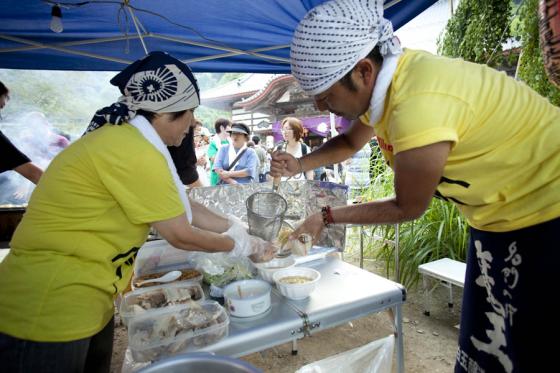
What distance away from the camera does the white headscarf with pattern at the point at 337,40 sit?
976 millimetres

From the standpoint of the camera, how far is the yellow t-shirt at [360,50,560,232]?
0.92 meters

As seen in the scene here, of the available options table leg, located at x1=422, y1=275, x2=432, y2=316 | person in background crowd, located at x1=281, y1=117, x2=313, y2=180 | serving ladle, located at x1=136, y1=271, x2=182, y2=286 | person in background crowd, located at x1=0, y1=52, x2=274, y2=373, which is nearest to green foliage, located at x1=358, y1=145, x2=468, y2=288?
table leg, located at x1=422, y1=275, x2=432, y2=316

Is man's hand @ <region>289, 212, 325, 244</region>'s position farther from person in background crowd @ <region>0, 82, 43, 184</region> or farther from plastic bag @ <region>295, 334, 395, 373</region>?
person in background crowd @ <region>0, 82, 43, 184</region>

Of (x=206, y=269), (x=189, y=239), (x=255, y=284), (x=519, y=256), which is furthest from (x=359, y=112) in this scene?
(x=206, y=269)

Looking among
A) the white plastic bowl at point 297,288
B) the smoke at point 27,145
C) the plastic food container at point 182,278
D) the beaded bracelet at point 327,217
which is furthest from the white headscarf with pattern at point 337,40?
the smoke at point 27,145

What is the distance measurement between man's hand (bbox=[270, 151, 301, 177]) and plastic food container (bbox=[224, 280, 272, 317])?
64cm

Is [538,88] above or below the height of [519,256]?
above

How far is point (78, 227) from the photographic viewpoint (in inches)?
42.9

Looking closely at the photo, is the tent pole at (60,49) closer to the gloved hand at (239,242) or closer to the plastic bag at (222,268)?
the plastic bag at (222,268)

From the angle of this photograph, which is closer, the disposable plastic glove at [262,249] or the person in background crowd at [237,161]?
the disposable plastic glove at [262,249]

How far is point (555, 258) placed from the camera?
95 cm

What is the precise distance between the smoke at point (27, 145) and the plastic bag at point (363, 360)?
711 cm

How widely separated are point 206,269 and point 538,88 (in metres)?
3.27

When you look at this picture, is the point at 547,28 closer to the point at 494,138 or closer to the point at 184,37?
the point at 494,138
